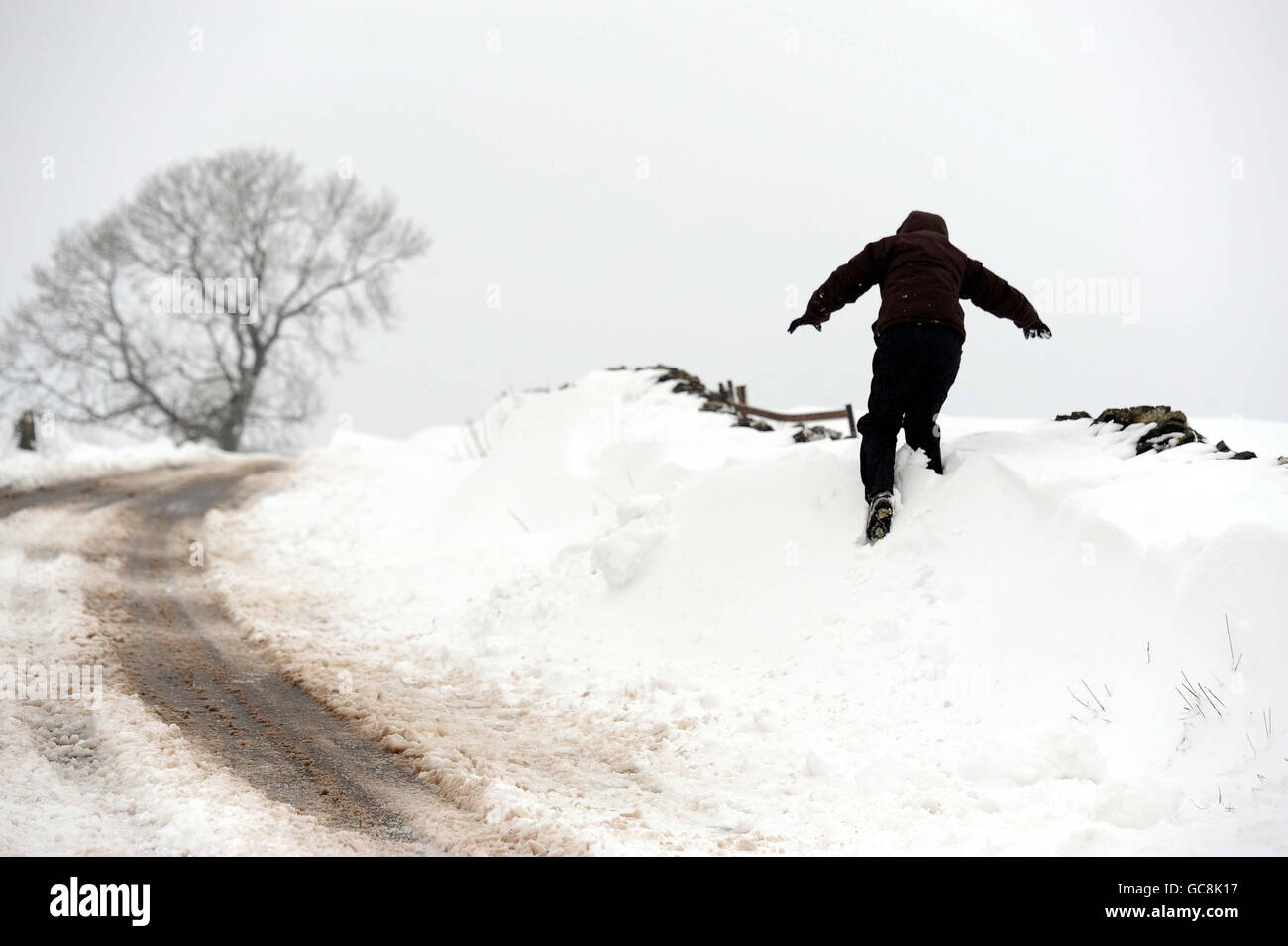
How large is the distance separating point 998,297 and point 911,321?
86 centimetres

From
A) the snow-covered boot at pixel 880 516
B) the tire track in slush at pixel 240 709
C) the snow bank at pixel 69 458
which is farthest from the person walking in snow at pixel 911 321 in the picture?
the snow bank at pixel 69 458

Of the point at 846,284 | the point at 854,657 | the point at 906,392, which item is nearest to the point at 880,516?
the point at 906,392

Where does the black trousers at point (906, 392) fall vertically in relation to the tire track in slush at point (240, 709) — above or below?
above

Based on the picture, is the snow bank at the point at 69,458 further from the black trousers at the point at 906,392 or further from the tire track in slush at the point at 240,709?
the black trousers at the point at 906,392

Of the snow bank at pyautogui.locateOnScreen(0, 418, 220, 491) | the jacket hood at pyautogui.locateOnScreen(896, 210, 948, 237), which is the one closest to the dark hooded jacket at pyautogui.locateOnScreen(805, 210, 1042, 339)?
the jacket hood at pyautogui.locateOnScreen(896, 210, 948, 237)

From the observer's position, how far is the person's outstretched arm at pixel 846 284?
6.43m

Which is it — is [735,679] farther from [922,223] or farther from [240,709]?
[922,223]

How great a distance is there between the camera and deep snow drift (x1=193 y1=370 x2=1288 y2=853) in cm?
386

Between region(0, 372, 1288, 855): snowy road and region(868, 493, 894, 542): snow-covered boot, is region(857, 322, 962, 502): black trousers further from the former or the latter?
region(0, 372, 1288, 855): snowy road

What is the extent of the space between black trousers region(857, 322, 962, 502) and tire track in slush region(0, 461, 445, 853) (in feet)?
11.7

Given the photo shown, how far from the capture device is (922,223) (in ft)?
21.5

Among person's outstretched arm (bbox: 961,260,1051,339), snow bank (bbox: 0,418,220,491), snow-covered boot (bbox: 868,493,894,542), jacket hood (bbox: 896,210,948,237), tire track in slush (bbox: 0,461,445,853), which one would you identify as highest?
jacket hood (bbox: 896,210,948,237)
